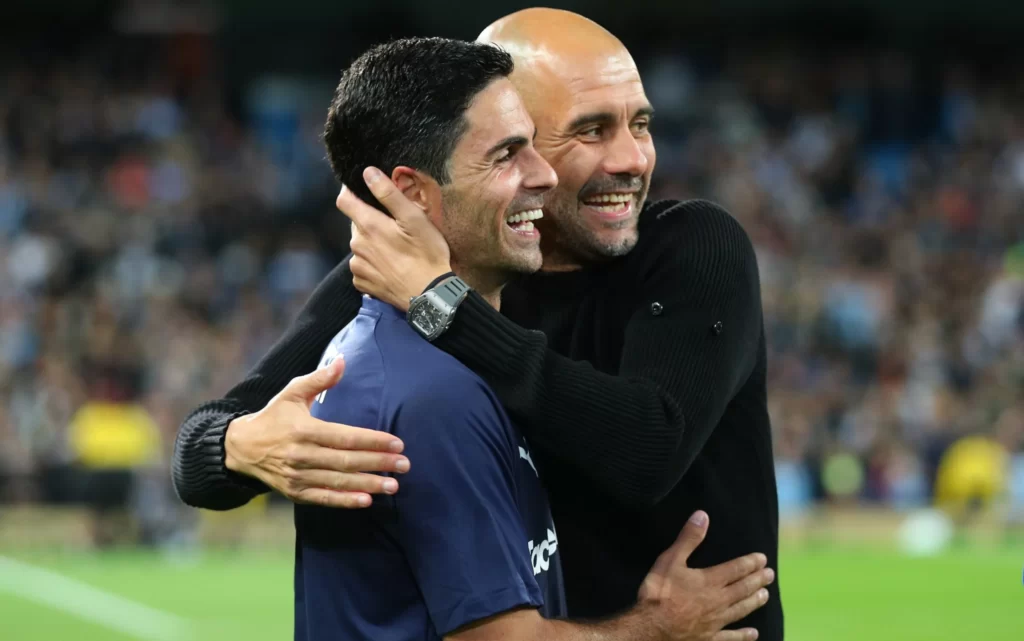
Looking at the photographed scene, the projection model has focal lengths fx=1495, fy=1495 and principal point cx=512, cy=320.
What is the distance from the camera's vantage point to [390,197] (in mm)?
3023

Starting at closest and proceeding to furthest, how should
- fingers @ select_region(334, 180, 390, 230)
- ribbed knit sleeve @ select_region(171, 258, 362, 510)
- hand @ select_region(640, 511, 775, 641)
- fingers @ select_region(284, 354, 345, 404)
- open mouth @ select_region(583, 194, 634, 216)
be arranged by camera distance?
fingers @ select_region(284, 354, 345, 404), fingers @ select_region(334, 180, 390, 230), hand @ select_region(640, 511, 775, 641), ribbed knit sleeve @ select_region(171, 258, 362, 510), open mouth @ select_region(583, 194, 634, 216)

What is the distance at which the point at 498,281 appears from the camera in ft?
10.6

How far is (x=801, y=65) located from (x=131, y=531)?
12.5 metres

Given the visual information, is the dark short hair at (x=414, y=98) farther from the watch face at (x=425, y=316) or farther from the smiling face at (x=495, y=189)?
the watch face at (x=425, y=316)

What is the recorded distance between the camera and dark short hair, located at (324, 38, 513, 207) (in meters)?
2.95

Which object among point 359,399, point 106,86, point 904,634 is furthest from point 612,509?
point 106,86

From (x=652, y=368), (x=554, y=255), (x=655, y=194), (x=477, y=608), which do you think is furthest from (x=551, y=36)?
(x=655, y=194)

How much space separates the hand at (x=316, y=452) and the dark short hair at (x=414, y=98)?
48cm

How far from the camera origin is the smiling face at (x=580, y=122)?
371 cm

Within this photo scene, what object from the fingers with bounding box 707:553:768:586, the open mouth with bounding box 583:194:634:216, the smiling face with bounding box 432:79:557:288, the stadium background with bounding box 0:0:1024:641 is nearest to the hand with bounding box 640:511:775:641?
the fingers with bounding box 707:553:768:586

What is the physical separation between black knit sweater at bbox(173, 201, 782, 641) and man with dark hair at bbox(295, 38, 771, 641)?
0.32 ft

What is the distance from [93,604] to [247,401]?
8.14 meters

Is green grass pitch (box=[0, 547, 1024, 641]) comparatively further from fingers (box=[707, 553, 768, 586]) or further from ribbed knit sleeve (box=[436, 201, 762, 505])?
A: ribbed knit sleeve (box=[436, 201, 762, 505])

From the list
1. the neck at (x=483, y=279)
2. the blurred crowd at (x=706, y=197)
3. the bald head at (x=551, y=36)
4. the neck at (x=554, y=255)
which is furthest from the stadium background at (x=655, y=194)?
the neck at (x=483, y=279)
